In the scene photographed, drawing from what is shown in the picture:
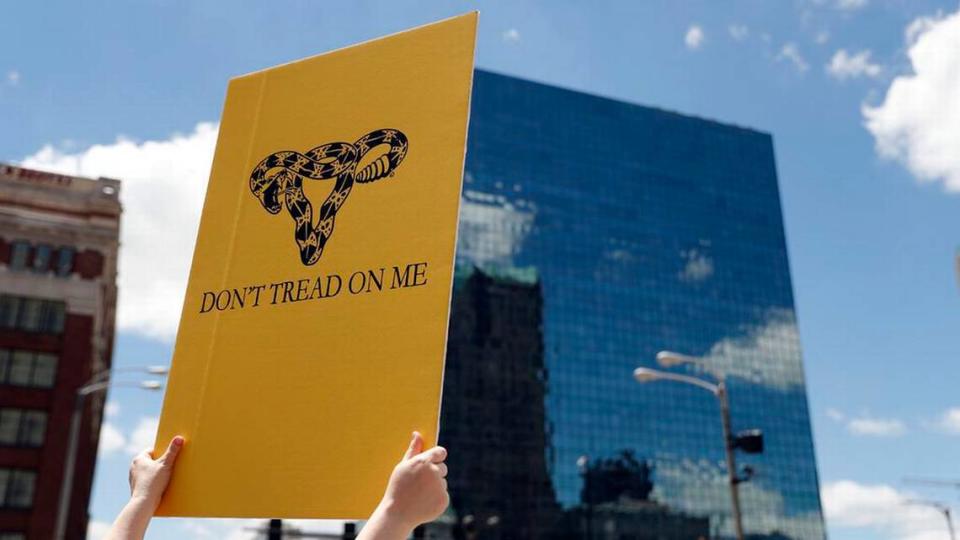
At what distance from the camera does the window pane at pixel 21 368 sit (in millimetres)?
52250

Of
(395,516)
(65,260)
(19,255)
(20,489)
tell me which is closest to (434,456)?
(395,516)

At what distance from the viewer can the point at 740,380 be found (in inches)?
4491

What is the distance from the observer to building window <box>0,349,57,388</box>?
171 ft

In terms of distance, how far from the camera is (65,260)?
56562 mm

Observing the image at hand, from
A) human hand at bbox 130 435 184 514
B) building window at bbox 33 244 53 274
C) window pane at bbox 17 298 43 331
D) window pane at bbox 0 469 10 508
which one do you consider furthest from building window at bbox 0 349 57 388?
human hand at bbox 130 435 184 514

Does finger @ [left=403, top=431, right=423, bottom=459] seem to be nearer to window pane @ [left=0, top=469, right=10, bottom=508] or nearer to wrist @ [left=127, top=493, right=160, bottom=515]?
wrist @ [left=127, top=493, right=160, bottom=515]

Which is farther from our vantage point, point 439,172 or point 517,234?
point 517,234

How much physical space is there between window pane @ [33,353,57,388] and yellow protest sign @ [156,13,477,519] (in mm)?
56212

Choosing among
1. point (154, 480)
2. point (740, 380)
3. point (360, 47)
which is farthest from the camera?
point (740, 380)

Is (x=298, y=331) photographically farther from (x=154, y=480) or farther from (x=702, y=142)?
(x=702, y=142)

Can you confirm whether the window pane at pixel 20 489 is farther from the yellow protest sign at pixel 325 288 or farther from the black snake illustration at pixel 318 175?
the black snake illustration at pixel 318 175

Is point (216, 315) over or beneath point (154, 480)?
over

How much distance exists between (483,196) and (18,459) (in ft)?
216

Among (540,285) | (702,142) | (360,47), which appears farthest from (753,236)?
(360,47)
